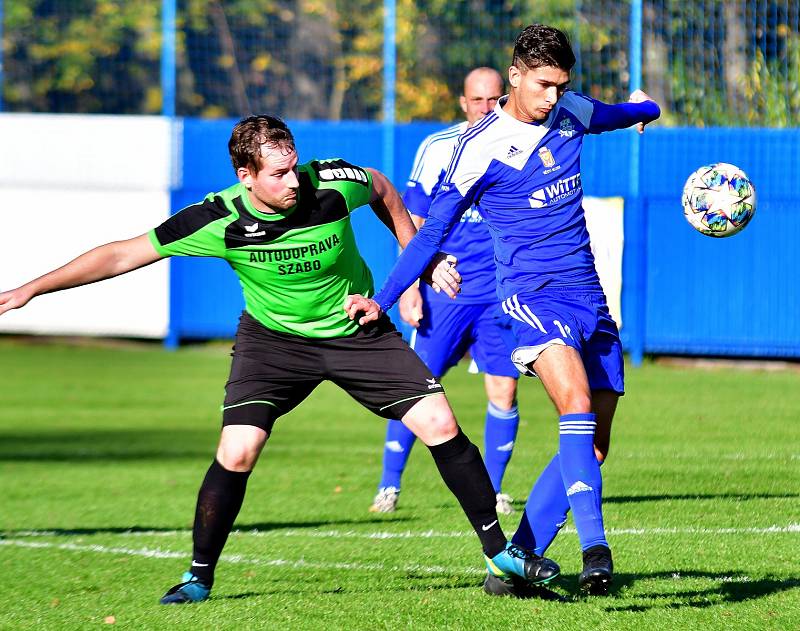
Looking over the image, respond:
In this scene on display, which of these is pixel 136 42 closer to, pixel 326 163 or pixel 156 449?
pixel 156 449

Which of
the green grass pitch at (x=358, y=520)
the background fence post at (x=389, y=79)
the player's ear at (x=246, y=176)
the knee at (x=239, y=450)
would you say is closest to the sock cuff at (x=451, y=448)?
the green grass pitch at (x=358, y=520)

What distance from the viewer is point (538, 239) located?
5.93 metres

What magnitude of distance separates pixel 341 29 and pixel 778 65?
5483 mm

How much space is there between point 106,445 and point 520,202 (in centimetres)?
655

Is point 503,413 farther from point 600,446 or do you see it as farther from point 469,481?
point 469,481

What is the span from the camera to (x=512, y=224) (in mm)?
5980

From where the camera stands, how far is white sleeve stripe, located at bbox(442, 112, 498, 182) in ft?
19.5

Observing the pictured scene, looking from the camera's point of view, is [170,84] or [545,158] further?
[170,84]

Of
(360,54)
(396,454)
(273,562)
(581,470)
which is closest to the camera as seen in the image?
(581,470)

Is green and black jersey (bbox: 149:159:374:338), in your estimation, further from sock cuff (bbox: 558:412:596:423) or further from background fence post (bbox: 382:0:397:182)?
background fence post (bbox: 382:0:397:182)

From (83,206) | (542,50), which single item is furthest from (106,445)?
(83,206)

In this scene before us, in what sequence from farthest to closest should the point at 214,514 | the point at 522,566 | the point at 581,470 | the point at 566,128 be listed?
the point at 566,128 < the point at 214,514 < the point at 522,566 < the point at 581,470

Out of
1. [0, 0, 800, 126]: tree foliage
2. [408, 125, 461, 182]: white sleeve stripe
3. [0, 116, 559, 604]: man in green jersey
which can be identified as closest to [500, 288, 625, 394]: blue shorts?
[0, 116, 559, 604]: man in green jersey

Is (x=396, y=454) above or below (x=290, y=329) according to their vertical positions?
below
